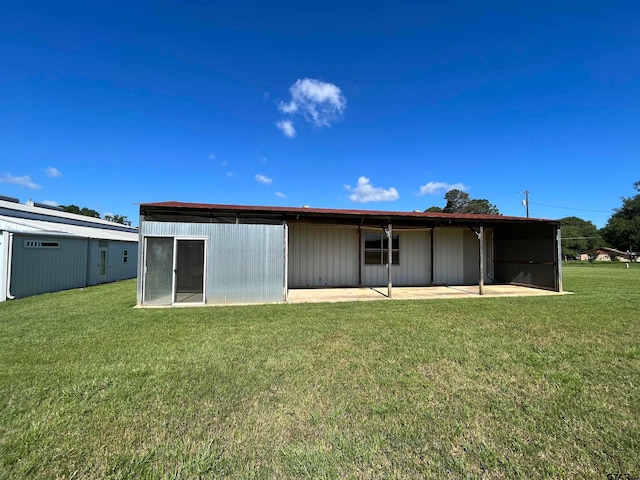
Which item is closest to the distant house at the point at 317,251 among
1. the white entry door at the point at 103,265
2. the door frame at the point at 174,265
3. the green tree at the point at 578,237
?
the door frame at the point at 174,265

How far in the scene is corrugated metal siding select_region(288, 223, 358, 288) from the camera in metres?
11.4

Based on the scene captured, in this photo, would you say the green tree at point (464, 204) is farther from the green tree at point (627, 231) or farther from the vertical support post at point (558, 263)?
the vertical support post at point (558, 263)

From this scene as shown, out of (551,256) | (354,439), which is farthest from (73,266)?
(551,256)

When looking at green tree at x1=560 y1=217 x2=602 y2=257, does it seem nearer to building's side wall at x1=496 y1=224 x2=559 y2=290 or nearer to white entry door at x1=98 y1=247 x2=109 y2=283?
building's side wall at x1=496 y1=224 x2=559 y2=290

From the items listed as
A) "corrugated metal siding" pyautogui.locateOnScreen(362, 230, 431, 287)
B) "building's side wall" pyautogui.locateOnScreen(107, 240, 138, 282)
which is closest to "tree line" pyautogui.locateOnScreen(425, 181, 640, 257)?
"corrugated metal siding" pyautogui.locateOnScreen(362, 230, 431, 287)

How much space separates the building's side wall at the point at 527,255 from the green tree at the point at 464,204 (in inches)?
1509

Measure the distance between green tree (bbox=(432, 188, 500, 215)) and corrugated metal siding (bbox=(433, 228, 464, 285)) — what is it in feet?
128

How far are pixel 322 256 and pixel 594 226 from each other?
81.0m

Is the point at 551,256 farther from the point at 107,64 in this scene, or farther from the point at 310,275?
the point at 107,64

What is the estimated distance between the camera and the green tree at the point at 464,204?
159 ft

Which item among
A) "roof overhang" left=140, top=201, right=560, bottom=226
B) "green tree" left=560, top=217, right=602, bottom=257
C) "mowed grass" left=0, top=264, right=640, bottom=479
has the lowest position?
"mowed grass" left=0, top=264, right=640, bottom=479

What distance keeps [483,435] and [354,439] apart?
0.96 metres

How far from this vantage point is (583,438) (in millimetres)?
2146

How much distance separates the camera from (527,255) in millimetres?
11531
